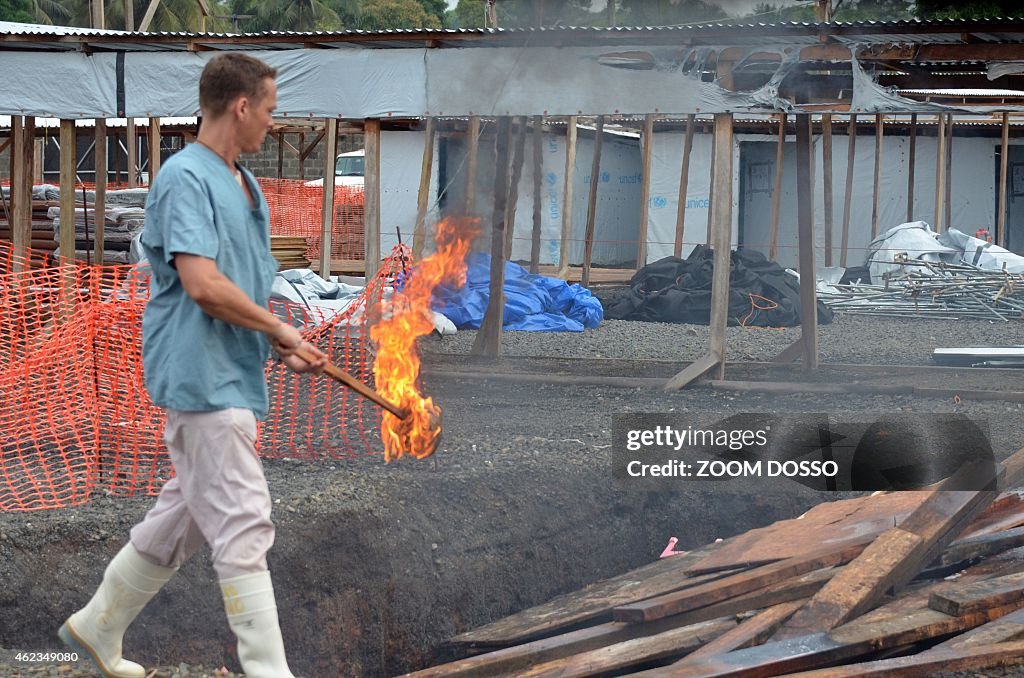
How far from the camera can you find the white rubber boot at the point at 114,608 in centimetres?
379

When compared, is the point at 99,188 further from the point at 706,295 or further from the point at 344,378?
the point at 344,378

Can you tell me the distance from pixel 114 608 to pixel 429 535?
258 centimetres

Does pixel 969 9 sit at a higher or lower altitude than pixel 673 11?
higher

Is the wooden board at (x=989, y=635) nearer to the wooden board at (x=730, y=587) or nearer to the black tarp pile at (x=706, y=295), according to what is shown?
the wooden board at (x=730, y=587)

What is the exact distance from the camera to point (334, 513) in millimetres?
A: 5977

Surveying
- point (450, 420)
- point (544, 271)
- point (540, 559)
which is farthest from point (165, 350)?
point (544, 271)

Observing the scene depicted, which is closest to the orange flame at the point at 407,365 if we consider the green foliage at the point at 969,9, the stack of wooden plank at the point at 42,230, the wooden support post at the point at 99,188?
the wooden support post at the point at 99,188

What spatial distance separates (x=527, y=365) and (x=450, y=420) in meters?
2.34

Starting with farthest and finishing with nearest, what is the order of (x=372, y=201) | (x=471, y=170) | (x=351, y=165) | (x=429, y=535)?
(x=351, y=165)
(x=471, y=170)
(x=372, y=201)
(x=429, y=535)

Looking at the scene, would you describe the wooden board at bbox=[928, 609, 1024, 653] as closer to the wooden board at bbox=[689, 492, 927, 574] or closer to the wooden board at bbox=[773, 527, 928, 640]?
the wooden board at bbox=[773, 527, 928, 640]

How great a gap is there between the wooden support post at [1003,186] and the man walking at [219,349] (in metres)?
18.0

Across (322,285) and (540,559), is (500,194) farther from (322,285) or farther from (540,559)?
(540,559)

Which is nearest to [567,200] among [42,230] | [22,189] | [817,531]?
[42,230]

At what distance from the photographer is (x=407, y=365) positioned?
6.04 metres
